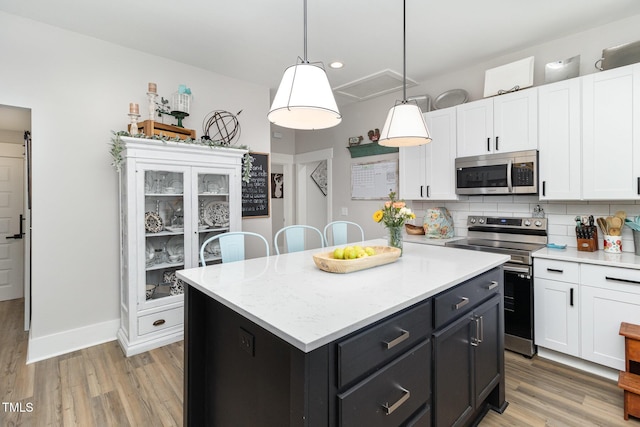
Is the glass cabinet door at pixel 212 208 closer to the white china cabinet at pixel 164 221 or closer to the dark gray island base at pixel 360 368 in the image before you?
the white china cabinet at pixel 164 221

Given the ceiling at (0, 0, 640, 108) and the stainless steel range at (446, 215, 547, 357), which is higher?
the ceiling at (0, 0, 640, 108)

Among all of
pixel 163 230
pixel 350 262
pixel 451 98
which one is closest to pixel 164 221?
pixel 163 230

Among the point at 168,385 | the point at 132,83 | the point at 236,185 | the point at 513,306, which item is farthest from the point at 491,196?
the point at 132,83

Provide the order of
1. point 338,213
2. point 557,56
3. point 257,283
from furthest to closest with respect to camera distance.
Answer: point 338,213 < point 557,56 < point 257,283

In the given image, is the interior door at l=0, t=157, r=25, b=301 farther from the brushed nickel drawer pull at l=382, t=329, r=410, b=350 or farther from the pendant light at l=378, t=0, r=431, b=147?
the brushed nickel drawer pull at l=382, t=329, r=410, b=350

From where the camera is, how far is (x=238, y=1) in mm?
2283

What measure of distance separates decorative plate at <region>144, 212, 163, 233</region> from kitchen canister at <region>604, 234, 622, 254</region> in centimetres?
379

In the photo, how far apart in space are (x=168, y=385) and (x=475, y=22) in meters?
3.65

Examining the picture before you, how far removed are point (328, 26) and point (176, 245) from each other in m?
2.38

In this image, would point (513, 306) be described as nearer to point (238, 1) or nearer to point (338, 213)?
point (338, 213)

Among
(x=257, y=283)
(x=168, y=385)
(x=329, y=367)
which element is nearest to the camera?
(x=329, y=367)

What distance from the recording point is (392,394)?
1.18m

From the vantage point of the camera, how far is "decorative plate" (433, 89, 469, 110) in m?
3.39

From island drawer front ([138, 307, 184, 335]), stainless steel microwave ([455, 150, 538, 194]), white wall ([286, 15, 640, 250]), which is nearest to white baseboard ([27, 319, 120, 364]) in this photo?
island drawer front ([138, 307, 184, 335])
